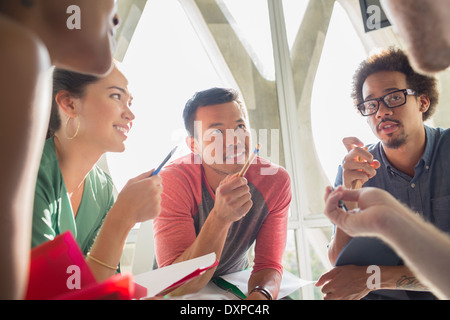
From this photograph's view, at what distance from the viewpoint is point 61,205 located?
0.62 m

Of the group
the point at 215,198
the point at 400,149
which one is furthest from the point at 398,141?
the point at 215,198

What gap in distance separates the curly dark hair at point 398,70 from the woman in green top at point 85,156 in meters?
0.64

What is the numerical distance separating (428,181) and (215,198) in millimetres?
478

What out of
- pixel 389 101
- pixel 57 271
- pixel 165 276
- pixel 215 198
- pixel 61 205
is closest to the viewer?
pixel 57 271

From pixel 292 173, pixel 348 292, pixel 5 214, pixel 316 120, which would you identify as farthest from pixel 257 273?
pixel 316 120

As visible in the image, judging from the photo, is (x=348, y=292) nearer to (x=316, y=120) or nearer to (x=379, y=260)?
(x=379, y=260)

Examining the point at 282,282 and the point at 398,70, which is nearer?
the point at 282,282

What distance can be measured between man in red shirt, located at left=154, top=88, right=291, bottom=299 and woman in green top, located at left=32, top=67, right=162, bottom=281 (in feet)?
0.49

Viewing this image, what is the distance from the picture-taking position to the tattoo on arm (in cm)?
65

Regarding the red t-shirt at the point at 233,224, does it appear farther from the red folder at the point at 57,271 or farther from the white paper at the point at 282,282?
the red folder at the point at 57,271

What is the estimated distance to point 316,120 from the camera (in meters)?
1.58

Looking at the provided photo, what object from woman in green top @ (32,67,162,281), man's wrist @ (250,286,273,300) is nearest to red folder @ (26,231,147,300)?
woman in green top @ (32,67,162,281)

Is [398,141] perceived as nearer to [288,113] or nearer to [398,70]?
[398,70]

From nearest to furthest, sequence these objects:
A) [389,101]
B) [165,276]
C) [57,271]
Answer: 1. [57,271]
2. [165,276]
3. [389,101]
